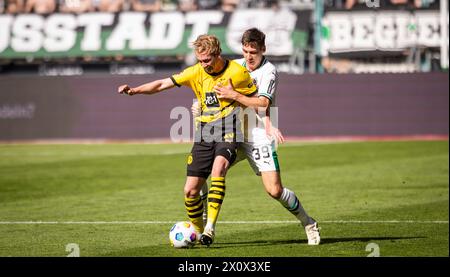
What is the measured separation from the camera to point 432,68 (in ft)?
113

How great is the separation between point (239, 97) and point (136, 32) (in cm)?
2778

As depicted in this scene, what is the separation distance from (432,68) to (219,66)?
83.9ft

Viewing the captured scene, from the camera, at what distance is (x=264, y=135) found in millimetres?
10477

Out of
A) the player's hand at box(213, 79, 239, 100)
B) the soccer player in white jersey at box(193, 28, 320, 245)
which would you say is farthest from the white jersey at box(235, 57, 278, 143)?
the player's hand at box(213, 79, 239, 100)

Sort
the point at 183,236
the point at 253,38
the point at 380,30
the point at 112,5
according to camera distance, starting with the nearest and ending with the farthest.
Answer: the point at 183,236 < the point at 253,38 < the point at 380,30 < the point at 112,5

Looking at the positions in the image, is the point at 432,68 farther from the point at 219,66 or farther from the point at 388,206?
the point at 219,66

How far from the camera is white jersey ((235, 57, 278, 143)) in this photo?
10.4 m

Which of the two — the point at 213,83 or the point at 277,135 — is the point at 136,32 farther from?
the point at 277,135

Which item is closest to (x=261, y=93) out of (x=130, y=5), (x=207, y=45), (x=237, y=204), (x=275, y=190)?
(x=207, y=45)

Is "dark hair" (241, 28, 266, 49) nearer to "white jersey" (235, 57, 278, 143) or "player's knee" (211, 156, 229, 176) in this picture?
"white jersey" (235, 57, 278, 143)

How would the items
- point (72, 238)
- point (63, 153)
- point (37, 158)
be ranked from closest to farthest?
1. point (72, 238)
2. point (37, 158)
3. point (63, 153)

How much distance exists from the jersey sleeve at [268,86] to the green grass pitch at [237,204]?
5.47ft
